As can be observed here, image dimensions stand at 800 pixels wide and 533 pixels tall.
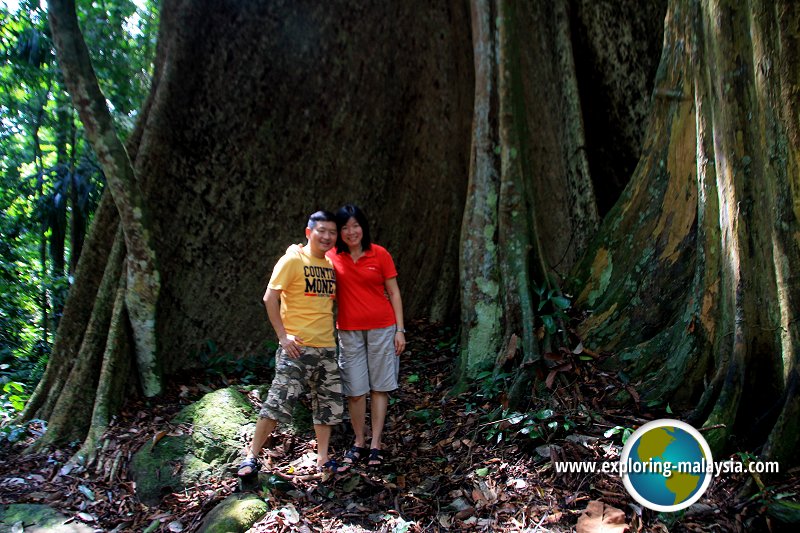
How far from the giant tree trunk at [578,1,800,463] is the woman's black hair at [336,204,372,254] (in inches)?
70.6

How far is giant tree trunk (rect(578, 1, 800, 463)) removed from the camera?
3.07m

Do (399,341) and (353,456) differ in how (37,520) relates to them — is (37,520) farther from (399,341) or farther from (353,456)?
(399,341)

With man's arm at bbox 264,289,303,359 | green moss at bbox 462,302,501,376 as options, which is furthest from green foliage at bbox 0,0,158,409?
green moss at bbox 462,302,501,376

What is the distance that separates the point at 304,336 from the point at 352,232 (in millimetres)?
756

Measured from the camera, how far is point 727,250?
3352 millimetres

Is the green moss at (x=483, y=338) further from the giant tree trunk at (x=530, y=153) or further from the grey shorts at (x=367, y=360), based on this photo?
the grey shorts at (x=367, y=360)

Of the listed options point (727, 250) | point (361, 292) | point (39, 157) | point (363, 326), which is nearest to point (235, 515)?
point (363, 326)

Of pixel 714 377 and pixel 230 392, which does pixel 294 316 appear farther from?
pixel 714 377

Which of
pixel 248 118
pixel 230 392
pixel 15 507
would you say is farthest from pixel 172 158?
pixel 15 507

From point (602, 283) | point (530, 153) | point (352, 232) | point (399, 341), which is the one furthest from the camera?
point (530, 153)

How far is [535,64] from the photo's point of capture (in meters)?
5.91

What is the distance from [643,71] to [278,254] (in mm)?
4163

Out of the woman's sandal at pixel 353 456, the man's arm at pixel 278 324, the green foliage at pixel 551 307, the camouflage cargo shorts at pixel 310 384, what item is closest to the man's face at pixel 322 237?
the man's arm at pixel 278 324

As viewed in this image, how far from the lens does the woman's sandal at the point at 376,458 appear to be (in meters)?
3.85
